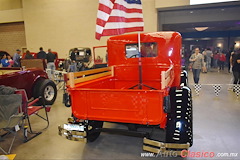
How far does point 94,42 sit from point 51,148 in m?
11.7

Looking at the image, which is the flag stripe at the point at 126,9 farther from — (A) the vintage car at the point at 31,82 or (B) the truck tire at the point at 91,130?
(A) the vintage car at the point at 31,82

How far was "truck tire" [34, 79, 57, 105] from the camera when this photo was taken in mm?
5406

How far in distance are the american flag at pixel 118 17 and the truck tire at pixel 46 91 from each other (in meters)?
3.04

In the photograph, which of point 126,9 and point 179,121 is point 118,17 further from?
point 179,121

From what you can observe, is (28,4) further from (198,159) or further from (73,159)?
(198,159)

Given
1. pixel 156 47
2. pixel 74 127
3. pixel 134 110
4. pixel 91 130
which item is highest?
pixel 156 47

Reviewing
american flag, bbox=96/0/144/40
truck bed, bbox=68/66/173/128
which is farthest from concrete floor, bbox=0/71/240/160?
american flag, bbox=96/0/144/40

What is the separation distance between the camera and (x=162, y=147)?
7.39 ft

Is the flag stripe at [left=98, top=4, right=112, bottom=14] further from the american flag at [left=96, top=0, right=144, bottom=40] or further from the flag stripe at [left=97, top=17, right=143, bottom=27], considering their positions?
the flag stripe at [left=97, top=17, right=143, bottom=27]

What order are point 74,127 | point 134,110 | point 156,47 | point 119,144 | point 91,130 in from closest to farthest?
point 134,110 < point 74,127 < point 91,130 < point 119,144 < point 156,47

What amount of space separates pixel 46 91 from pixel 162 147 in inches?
180

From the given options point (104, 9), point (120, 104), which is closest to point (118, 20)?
point (104, 9)

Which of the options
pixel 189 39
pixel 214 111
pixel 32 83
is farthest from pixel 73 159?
pixel 189 39

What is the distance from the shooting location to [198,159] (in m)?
2.84
